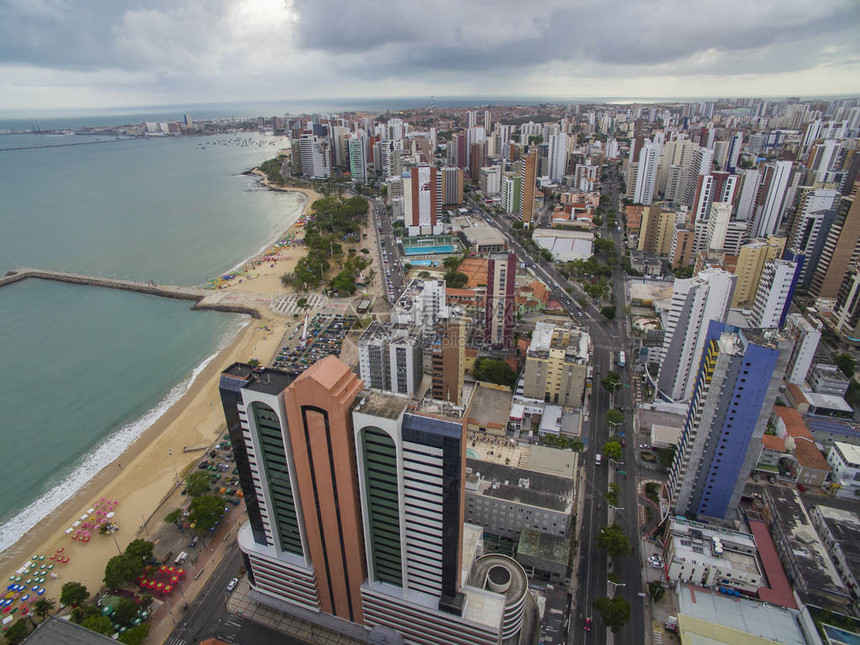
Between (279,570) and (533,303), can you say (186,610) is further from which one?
(533,303)

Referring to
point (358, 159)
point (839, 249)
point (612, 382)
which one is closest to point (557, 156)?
point (358, 159)

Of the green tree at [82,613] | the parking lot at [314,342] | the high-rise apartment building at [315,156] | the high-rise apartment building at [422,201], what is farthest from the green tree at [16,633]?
the high-rise apartment building at [315,156]

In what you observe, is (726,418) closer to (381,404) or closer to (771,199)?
(381,404)

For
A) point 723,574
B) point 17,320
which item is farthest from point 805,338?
point 17,320

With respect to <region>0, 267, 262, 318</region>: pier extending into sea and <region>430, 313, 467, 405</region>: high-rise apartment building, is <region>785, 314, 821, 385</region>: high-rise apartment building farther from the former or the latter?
<region>0, 267, 262, 318</region>: pier extending into sea

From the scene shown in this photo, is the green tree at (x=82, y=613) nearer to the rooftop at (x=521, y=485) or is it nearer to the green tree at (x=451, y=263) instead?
the rooftop at (x=521, y=485)
